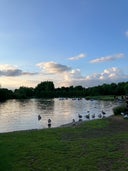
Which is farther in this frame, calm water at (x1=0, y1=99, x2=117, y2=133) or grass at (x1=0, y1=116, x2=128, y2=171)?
calm water at (x1=0, y1=99, x2=117, y2=133)

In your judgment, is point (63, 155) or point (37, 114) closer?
point (63, 155)

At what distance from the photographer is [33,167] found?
1248cm

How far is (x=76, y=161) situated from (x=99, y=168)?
4.31 ft

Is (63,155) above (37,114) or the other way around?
above

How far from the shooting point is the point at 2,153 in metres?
15.0

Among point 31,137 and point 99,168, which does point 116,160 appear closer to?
point 99,168

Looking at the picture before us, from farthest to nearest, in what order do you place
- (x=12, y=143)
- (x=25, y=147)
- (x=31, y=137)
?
1. (x=31, y=137)
2. (x=12, y=143)
3. (x=25, y=147)

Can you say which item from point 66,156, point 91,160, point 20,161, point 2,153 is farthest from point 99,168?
point 2,153

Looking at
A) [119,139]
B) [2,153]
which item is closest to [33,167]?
[2,153]

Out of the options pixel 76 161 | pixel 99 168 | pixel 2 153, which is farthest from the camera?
pixel 2 153

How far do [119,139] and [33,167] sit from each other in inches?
283

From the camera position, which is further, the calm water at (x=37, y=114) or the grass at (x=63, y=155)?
the calm water at (x=37, y=114)

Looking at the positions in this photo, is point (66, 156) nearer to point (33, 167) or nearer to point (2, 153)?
point (33, 167)

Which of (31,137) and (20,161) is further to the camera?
(31,137)
